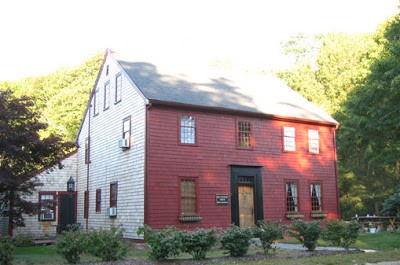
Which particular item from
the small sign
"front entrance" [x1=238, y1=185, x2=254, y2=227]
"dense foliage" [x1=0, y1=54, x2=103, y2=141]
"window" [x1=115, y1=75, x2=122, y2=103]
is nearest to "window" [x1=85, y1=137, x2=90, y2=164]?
"window" [x1=115, y1=75, x2=122, y2=103]

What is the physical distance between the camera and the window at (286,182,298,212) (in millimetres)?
22016

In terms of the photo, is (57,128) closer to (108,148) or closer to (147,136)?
(108,148)

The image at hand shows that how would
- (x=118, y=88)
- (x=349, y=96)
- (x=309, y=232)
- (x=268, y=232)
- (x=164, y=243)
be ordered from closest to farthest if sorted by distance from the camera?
(x=164, y=243)
(x=268, y=232)
(x=309, y=232)
(x=118, y=88)
(x=349, y=96)

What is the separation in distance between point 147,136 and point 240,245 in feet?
23.9

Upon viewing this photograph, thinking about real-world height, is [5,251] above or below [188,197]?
below

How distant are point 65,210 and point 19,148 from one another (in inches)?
425

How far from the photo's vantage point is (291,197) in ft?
72.6

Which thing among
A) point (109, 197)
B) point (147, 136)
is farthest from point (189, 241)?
point (109, 197)

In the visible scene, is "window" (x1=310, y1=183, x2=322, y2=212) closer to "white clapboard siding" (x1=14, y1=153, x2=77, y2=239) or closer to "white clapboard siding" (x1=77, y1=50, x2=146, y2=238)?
"white clapboard siding" (x1=77, y1=50, x2=146, y2=238)

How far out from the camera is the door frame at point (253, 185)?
20219 millimetres

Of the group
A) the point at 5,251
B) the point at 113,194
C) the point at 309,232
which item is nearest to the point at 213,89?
the point at 113,194

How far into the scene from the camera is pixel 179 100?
19188 millimetres

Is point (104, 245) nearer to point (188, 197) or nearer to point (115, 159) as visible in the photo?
point (188, 197)

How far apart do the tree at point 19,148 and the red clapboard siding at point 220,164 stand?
417cm
